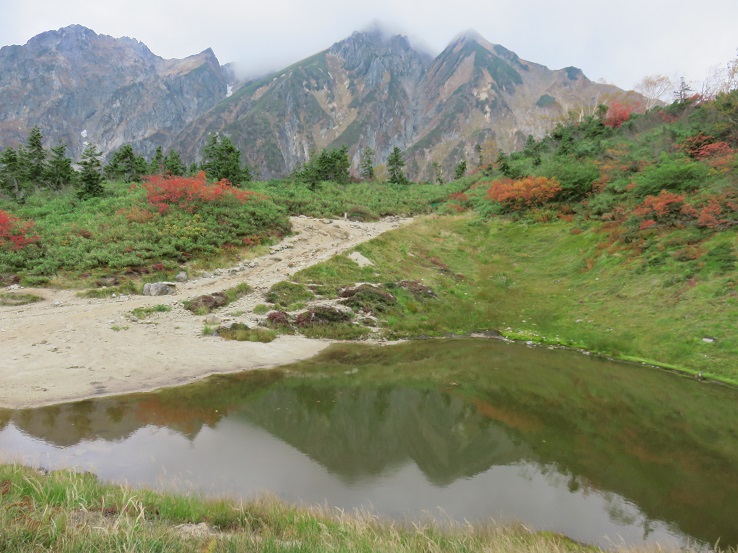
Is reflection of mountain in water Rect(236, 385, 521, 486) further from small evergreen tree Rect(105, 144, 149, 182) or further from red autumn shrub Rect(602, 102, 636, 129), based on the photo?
small evergreen tree Rect(105, 144, 149, 182)


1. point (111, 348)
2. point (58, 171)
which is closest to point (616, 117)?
point (111, 348)

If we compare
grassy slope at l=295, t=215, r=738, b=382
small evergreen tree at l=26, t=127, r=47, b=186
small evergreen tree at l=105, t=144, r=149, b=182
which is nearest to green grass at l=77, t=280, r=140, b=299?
grassy slope at l=295, t=215, r=738, b=382

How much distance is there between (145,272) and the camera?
25.2 metres

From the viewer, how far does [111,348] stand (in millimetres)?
15625

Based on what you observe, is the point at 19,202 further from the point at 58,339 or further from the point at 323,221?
→ the point at 58,339

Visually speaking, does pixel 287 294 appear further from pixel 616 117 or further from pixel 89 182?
pixel 616 117

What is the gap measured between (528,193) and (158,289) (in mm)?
38684

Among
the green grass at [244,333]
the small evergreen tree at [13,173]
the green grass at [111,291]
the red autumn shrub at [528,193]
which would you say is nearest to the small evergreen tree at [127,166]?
the small evergreen tree at [13,173]

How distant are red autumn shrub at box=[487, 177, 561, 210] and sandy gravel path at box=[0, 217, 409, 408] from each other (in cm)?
3240

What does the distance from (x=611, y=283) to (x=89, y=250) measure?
35658 mm

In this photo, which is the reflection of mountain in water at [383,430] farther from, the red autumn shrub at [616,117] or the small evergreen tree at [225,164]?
the red autumn shrub at [616,117]

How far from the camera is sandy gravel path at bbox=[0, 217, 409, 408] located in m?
12.9

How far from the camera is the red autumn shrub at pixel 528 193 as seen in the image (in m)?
42.0

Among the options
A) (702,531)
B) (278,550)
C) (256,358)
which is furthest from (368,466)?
(256,358)
